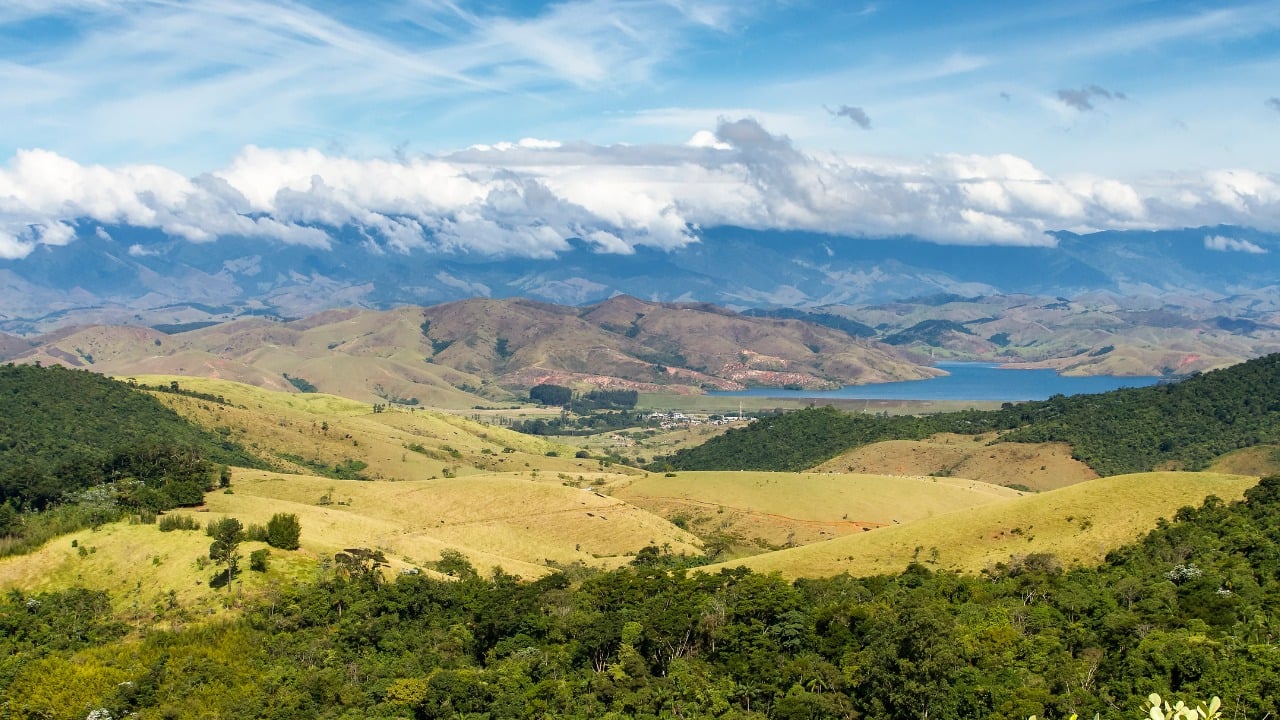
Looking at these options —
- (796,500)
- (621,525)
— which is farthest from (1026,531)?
(796,500)

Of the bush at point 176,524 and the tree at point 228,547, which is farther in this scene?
the bush at point 176,524

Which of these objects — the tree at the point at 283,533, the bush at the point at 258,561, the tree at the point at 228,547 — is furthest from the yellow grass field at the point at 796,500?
the tree at the point at 228,547

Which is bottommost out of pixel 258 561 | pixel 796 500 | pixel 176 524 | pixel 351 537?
pixel 796 500

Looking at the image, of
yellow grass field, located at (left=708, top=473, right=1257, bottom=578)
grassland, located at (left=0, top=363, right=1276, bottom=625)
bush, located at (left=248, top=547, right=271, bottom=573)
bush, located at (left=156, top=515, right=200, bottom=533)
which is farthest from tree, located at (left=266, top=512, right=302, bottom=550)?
yellow grass field, located at (left=708, top=473, right=1257, bottom=578)

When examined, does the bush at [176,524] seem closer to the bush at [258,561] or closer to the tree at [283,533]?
the tree at [283,533]

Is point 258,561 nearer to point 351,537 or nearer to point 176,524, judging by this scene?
point 176,524

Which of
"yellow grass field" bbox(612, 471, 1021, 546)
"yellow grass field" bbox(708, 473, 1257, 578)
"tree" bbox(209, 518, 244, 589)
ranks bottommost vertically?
"yellow grass field" bbox(612, 471, 1021, 546)

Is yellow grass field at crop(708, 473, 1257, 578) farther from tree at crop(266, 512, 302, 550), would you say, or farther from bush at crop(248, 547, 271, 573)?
bush at crop(248, 547, 271, 573)
